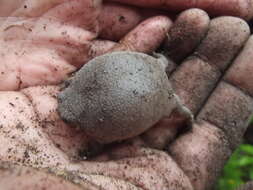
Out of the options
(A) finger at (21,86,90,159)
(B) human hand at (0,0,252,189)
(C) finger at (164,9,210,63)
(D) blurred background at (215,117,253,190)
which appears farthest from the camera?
(D) blurred background at (215,117,253,190)

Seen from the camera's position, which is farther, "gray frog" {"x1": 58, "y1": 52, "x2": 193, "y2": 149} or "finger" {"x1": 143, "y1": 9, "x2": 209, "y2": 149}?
"finger" {"x1": 143, "y1": 9, "x2": 209, "y2": 149}

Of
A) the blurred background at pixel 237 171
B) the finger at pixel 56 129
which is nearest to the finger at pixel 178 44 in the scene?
the finger at pixel 56 129

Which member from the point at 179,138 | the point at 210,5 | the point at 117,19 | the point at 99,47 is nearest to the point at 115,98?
the point at 179,138

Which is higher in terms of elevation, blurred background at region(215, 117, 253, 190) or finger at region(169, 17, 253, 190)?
finger at region(169, 17, 253, 190)

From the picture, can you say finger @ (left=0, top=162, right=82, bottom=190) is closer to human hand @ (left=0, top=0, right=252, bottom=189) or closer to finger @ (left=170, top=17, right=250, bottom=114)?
human hand @ (left=0, top=0, right=252, bottom=189)

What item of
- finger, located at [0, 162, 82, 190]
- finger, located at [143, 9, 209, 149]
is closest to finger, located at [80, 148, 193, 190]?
finger, located at [143, 9, 209, 149]

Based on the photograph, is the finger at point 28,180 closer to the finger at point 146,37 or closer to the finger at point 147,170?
the finger at point 147,170
